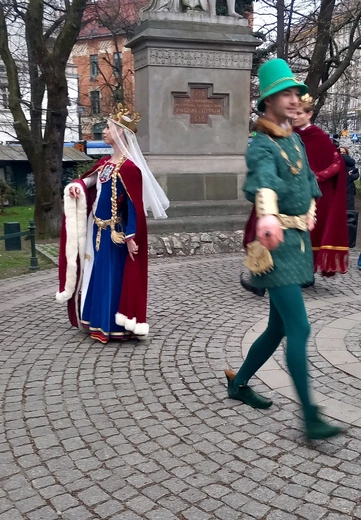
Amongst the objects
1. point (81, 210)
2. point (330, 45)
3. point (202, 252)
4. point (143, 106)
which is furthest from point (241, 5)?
point (81, 210)

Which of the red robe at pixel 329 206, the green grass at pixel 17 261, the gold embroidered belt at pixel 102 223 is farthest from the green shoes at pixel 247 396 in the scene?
the green grass at pixel 17 261

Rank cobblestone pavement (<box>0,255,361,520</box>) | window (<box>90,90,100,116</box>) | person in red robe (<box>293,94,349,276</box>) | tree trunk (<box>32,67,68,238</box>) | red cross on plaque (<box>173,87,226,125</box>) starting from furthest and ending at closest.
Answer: window (<box>90,90,100,116</box>)
tree trunk (<box>32,67,68,238</box>)
red cross on plaque (<box>173,87,226,125</box>)
person in red robe (<box>293,94,349,276</box>)
cobblestone pavement (<box>0,255,361,520</box>)

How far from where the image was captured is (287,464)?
3.02 m

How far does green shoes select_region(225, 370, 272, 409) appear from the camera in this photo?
12.0ft

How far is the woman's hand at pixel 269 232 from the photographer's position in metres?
2.76

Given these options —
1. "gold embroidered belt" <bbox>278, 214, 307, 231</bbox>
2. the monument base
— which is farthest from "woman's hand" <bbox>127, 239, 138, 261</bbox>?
the monument base

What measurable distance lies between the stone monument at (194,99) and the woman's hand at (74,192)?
468cm

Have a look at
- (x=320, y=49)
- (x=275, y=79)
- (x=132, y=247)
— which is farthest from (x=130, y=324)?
(x=320, y=49)

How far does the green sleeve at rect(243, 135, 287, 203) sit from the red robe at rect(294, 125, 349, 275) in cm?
357

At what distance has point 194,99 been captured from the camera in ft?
32.4

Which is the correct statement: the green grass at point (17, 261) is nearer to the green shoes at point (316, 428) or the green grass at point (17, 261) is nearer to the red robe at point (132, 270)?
the red robe at point (132, 270)

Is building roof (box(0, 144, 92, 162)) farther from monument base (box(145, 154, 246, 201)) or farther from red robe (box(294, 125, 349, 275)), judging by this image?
red robe (box(294, 125, 349, 275))

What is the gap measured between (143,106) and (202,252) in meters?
2.78

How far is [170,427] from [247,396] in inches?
22.7
